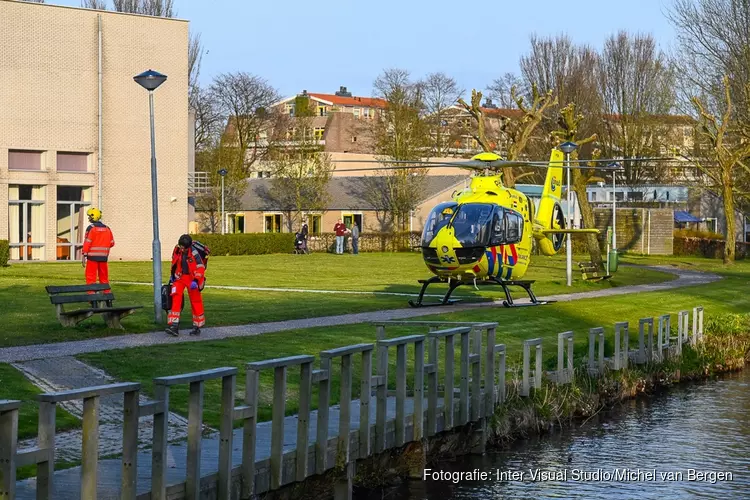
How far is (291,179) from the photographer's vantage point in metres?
78.8

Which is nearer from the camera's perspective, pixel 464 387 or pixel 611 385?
pixel 464 387

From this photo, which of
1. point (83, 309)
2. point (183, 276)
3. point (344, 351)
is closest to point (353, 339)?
point (183, 276)

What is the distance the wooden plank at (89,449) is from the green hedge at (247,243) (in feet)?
161

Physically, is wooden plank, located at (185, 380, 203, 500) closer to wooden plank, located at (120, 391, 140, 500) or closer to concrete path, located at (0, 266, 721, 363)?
wooden plank, located at (120, 391, 140, 500)

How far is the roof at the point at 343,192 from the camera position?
79.2 metres

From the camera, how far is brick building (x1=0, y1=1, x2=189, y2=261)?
49.1 metres

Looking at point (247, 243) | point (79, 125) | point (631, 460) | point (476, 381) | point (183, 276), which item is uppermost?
point (79, 125)

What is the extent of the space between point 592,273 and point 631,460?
1045 inches

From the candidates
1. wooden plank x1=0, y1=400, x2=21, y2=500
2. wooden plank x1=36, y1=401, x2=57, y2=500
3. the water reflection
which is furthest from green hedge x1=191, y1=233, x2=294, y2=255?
wooden plank x1=0, y1=400, x2=21, y2=500

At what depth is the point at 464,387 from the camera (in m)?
14.6

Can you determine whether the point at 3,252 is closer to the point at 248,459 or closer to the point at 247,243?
the point at 247,243

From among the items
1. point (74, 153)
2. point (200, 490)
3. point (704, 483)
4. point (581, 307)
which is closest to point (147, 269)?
point (74, 153)

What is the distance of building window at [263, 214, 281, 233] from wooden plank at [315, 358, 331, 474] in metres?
69.8

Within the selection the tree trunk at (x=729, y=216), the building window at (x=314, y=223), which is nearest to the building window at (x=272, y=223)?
the building window at (x=314, y=223)
